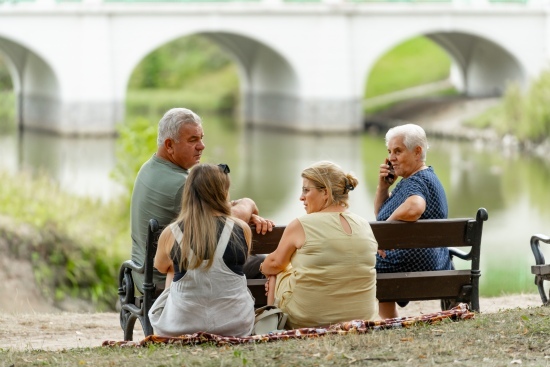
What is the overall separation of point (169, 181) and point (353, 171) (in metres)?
14.3

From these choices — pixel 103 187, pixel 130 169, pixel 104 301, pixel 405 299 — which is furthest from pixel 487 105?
pixel 405 299

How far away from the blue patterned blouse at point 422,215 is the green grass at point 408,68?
33720 mm

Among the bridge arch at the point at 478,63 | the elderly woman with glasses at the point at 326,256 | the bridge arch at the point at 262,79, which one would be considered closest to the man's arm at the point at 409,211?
the elderly woman with glasses at the point at 326,256

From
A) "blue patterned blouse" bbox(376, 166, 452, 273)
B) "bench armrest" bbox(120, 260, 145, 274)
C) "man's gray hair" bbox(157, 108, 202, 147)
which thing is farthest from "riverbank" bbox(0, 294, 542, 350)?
"man's gray hair" bbox(157, 108, 202, 147)

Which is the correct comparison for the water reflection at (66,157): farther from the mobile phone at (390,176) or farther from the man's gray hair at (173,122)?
the man's gray hair at (173,122)

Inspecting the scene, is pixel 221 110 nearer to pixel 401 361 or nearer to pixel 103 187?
pixel 103 187

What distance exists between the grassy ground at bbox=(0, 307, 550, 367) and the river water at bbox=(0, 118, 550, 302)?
4.78 metres

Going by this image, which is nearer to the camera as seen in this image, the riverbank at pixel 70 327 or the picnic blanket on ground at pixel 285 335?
the picnic blanket on ground at pixel 285 335

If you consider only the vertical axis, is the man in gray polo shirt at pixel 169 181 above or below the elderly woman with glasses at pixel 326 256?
above

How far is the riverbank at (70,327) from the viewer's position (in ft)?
20.9

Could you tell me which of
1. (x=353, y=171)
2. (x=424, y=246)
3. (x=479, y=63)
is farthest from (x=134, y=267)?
(x=479, y=63)

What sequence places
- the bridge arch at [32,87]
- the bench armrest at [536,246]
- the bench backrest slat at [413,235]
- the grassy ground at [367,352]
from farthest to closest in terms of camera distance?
the bridge arch at [32,87] → the bench armrest at [536,246] → the bench backrest slat at [413,235] → the grassy ground at [367,352]

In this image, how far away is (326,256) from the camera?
16.7 feet

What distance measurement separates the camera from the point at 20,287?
9.92 metres
